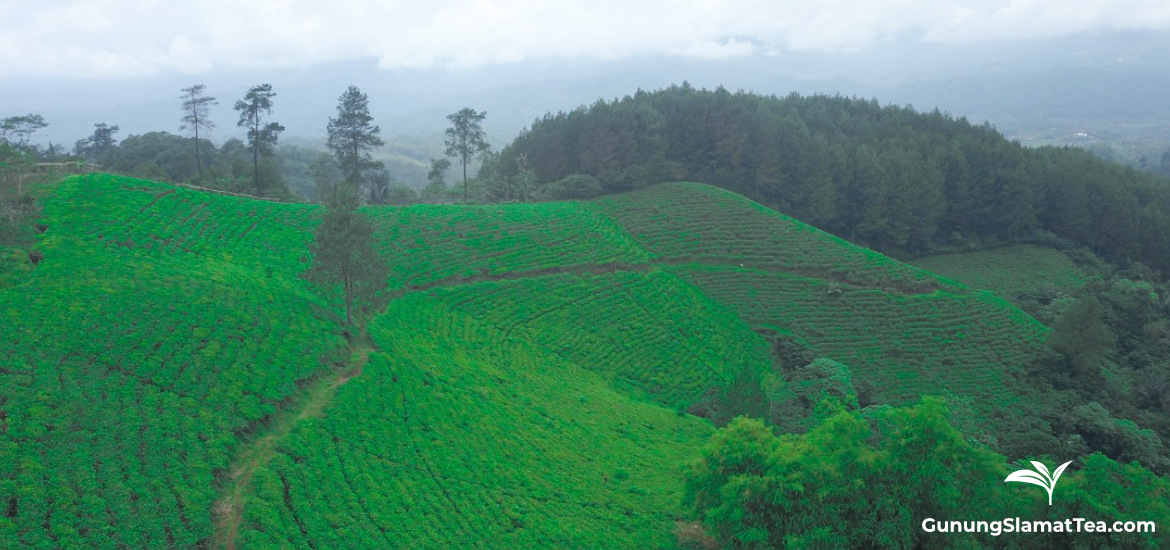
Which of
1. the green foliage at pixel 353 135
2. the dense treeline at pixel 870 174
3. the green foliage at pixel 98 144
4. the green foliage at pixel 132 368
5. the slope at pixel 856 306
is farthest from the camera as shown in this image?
the green foliage at pixel 98 144

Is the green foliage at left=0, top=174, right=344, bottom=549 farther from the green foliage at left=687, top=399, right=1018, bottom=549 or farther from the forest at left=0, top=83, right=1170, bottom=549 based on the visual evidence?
the green foliage at left=687, top=399, right=1018, bottom=549

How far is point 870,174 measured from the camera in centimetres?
6312

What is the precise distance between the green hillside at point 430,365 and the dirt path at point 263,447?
78 mm

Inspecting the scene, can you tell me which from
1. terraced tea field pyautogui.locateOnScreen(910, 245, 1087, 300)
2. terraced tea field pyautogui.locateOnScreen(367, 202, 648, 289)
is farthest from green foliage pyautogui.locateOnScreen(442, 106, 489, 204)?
terraced tea field pyautogui.locateOnScreen(910, 245, 1087, 300)

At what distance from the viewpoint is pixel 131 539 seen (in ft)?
47.3

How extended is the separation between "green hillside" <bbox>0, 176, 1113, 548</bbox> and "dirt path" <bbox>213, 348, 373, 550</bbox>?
0.26 feet

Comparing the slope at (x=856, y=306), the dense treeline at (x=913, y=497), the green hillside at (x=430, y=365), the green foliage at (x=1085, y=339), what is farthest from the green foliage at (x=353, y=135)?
the green foliage at (x=1085, y=339)

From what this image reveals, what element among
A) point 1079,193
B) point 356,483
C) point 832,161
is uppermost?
point 832,161

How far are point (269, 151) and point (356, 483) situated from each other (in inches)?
1893

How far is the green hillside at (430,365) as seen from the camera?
1683cm

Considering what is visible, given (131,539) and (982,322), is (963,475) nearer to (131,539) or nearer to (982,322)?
(131,539)

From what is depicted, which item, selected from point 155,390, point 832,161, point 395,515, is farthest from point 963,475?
point 832,161

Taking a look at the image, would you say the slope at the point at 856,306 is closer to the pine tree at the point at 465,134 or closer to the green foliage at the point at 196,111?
the pine tree at the point at 465,134

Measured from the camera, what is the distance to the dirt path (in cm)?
1592
